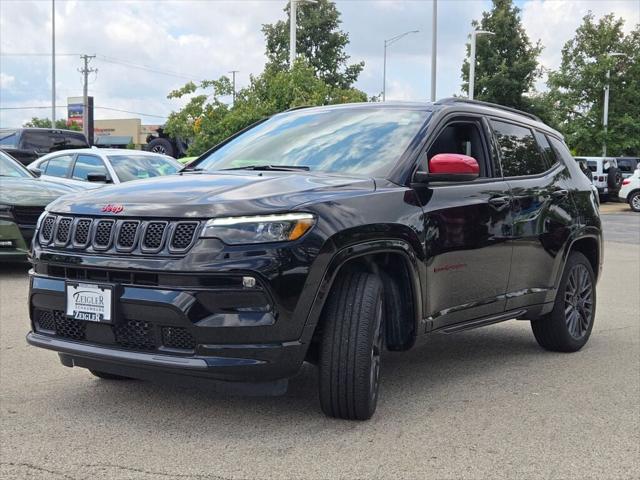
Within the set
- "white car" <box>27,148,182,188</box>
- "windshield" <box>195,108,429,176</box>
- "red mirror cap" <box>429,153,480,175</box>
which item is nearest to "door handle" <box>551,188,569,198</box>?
"windshield" <box>195,108,429,176</box>

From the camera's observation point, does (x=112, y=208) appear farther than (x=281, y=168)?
No

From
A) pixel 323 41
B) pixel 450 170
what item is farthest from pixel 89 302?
pixel 323 41

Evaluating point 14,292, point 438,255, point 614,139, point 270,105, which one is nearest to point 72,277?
point 438,255

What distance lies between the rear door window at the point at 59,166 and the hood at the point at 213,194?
30.3 ft

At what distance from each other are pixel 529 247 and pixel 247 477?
9.42 feet

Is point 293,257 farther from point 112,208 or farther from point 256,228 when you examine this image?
point 112,208

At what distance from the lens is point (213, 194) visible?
3955mm

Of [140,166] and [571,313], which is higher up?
[140,166]

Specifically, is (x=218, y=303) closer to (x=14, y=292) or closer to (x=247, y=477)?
(x=247, y=477)

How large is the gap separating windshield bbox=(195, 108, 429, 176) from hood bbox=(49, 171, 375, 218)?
0.98 ft

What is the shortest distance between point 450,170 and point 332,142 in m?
0.79

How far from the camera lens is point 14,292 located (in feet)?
28.3

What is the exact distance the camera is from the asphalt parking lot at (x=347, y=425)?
11.9ft

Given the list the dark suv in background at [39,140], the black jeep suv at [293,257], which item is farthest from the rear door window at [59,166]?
the black jeep suv at [293,257]
